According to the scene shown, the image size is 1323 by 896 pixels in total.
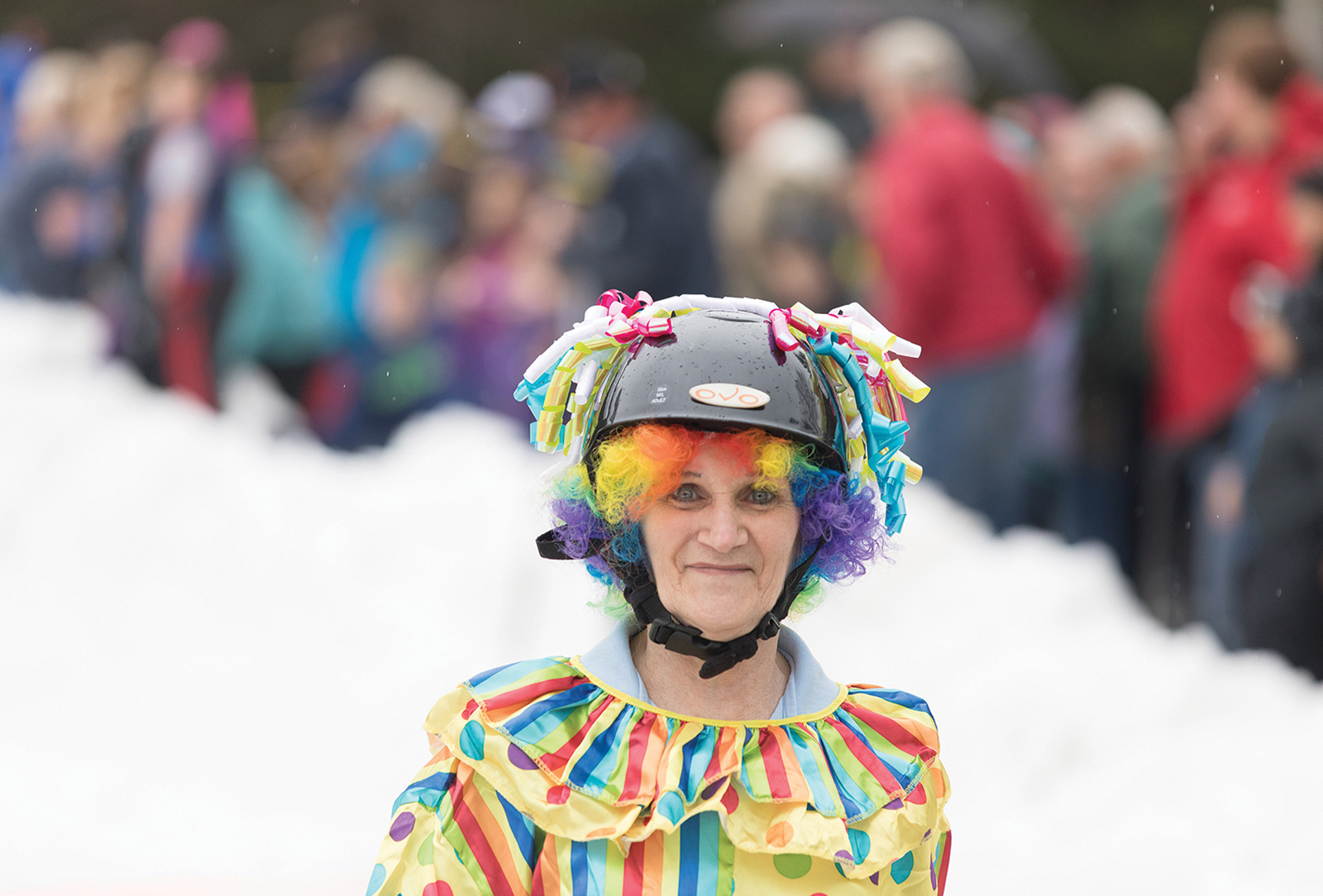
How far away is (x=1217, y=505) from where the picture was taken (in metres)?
5.76

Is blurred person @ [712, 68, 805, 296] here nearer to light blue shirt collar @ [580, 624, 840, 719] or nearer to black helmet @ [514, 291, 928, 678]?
black helmet @ [514, 291, 928, 678]

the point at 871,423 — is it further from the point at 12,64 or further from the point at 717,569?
the point at 12,64

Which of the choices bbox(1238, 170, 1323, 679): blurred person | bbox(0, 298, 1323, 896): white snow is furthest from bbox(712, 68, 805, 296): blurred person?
bbox(1238, 170, 1323, 679): blurred person

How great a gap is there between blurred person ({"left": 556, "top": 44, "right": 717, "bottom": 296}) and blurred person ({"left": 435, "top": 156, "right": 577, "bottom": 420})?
70 cm

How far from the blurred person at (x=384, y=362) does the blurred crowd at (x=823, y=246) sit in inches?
0.7

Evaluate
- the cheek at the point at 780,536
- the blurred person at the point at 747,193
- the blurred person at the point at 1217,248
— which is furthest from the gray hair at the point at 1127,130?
the cheek at the point at 780,536

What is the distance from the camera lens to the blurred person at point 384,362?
366 inches

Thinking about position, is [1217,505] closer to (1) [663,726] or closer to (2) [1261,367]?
(2) [1261,367]

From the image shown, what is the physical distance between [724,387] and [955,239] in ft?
16.2

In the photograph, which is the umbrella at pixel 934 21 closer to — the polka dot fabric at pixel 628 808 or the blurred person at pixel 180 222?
the blurred person at pixel 180 222

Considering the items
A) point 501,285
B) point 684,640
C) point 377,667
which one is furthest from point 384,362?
point 684,640

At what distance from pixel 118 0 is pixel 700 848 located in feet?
61.9

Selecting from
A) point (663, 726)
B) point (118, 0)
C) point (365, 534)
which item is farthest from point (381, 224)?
point (118, 0)

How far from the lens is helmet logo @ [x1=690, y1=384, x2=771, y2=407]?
7.09ft
